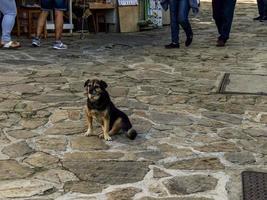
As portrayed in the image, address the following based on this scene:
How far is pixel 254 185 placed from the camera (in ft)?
14.6

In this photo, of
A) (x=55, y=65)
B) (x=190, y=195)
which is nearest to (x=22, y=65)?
(x=55, y=65)

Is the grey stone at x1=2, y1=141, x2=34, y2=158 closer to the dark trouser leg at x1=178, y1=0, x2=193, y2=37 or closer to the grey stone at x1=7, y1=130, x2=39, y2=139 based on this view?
the grey stone at x1=7, y1=130, x2=39, y2=139

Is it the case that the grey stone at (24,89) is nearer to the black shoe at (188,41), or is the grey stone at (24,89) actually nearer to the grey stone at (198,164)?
the grey stone at (198,164)

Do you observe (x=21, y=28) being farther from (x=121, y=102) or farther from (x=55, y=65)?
(x=121, y=102)

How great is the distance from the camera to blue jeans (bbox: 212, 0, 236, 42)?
1111cm

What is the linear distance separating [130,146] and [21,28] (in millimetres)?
7419

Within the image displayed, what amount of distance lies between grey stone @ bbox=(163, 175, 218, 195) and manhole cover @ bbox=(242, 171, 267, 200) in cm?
26

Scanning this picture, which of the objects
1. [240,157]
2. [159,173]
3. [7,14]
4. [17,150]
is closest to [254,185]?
[240,157]

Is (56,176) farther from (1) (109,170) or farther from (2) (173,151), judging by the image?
(2) (173,151)

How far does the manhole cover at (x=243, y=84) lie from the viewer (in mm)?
7551

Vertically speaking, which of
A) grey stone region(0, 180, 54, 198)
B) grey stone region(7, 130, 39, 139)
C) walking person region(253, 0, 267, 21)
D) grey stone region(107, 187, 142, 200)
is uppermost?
walking person region(253, 0, 267, 21)

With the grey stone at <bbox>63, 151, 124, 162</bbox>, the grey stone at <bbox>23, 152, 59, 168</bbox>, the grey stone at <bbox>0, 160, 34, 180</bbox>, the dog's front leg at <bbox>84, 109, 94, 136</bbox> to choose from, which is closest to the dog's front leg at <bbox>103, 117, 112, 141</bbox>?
the dog's front leg at <bbox>84, 109, 94, 136</bbox>

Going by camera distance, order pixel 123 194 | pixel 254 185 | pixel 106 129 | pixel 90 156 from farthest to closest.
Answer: pixel 106 129, pixel 90 156, pixel 254 185, pixel 123 194

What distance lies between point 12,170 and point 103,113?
114 cm
